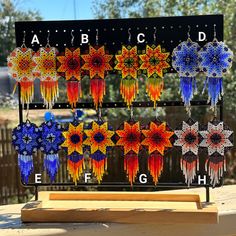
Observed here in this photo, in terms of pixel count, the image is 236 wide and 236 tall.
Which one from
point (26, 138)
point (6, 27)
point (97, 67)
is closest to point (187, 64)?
point (97, 67)

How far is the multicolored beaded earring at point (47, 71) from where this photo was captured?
1735 mm

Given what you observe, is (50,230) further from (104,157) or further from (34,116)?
(34,116)

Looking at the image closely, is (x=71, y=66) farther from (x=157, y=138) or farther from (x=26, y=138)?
(x=157, y=138)

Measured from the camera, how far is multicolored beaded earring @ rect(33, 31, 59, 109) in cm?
174

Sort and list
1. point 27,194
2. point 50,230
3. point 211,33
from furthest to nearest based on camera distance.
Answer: point 27,194 < point 211,33 < point 50,230

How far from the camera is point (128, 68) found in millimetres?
1721

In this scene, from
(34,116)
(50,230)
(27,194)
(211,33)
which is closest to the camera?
(50,230)

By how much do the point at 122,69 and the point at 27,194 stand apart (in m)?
4.41

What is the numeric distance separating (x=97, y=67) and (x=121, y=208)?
1.85ft

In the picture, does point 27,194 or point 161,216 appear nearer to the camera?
point 161,216

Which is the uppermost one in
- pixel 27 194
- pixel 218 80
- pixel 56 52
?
pixel 56 52

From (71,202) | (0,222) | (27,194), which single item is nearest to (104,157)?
(71,202)

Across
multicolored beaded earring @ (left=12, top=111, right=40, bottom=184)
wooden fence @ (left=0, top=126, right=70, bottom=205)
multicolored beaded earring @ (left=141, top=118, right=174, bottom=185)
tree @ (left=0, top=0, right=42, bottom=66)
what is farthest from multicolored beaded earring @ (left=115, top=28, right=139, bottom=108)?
tree @ (left=0, top=0, right=42, bottom=66)

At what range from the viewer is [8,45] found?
16578mm
